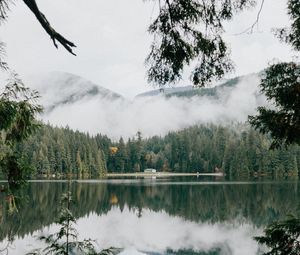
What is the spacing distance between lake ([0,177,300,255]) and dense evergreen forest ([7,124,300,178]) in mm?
31671

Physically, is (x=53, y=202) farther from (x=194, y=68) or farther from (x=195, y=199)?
(x=194, y=68)

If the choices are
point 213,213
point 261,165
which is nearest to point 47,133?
point 261,165

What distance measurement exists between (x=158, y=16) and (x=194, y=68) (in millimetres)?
775

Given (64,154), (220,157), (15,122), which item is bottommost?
(15,122)

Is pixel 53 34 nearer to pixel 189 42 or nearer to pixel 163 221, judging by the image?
pixel 189 42

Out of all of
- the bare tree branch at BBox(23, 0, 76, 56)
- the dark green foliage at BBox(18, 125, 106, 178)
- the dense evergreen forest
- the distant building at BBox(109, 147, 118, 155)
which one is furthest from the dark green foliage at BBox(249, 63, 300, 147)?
the distant building at BBox(109, 147, 118, 155)

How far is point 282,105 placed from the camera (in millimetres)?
9891

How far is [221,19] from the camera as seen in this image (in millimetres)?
5277

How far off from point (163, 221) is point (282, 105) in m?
32.4

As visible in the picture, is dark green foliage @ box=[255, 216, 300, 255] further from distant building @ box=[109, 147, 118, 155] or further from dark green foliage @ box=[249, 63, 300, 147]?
distant building @ box=[109, 147, 118, 155]

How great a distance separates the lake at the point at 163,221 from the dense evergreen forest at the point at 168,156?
1247 inches

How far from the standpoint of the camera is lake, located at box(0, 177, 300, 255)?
103 feet

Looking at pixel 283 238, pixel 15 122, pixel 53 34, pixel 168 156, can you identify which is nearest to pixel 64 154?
pixel 168 156

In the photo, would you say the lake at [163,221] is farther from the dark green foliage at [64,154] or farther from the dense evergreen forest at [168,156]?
the dark green foliage at [64,154]
